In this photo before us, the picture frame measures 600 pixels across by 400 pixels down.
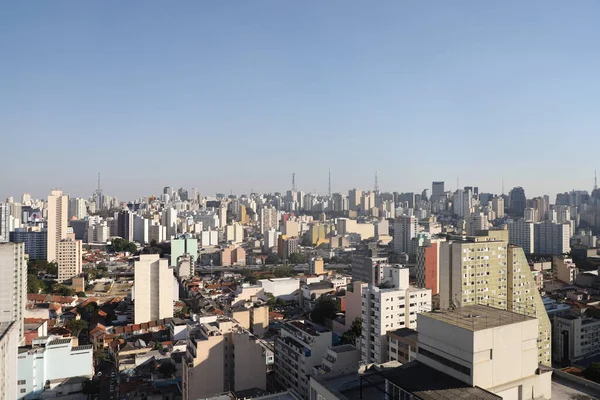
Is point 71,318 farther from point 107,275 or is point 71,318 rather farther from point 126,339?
point 107,275

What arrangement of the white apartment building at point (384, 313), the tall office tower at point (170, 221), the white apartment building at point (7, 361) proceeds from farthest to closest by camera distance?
the tall office tower at point (170, 221)
the white apartment building at point (384, 313)
the white apartment building at point (7, 361)

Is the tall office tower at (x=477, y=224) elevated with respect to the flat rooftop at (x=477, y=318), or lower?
lower

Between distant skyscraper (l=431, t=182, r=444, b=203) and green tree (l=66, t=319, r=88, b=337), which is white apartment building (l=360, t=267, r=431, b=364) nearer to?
green tree (l=66, t=319, r=88, b=337)

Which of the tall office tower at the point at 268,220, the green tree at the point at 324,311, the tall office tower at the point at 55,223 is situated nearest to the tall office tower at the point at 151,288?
the green tree at the point at 324,311

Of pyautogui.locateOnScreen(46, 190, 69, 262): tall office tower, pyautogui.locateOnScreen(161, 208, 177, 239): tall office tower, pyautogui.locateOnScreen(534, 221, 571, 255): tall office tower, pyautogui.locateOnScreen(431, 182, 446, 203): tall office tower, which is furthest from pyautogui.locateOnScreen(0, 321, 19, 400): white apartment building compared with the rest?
pyautogui.locateOnScreen(431, 182, 446, 203): tall office tower

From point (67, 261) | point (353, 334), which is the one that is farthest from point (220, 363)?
→ point (67, 261)

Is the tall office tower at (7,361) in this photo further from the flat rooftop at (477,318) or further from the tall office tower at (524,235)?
the tall office tower at (524,235)

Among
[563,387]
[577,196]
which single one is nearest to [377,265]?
[563,387]

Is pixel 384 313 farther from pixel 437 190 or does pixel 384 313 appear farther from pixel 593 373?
pixel 437 190
